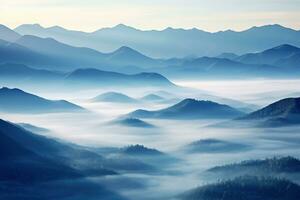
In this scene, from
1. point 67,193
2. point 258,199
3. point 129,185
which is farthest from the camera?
point 129,185

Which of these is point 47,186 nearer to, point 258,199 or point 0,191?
point 0,191

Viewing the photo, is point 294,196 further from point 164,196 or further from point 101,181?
point 101,181

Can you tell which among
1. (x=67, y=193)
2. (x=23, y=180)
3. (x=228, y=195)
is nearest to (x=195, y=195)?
(x=228, y=195)

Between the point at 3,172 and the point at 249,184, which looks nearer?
the point at 249,184

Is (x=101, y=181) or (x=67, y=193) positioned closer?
(x=67, y=193)

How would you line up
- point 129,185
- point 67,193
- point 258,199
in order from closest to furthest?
point 258,199
point 67,193
point 129,185

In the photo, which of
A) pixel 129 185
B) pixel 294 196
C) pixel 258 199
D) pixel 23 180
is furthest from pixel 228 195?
pixel 23 180
